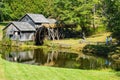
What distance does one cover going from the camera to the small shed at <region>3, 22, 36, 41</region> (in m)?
65.8

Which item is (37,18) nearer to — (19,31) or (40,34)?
(40,34)

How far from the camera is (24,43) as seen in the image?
201 feet

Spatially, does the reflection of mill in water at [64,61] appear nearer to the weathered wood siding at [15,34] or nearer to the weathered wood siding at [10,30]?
the weathered wood siding at [15,34]

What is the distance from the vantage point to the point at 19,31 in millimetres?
66000

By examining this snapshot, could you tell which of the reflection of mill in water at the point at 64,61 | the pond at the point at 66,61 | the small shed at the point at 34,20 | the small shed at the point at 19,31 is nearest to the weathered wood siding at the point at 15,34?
the small shed at the point at 19,31

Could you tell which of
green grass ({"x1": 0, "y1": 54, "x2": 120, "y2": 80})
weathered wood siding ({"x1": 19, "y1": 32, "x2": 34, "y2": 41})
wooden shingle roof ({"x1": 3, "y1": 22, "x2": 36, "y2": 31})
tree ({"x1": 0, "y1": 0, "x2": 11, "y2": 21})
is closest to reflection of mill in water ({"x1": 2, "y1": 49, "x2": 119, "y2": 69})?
green grass ({"x1": 0, "y1": 54, "x2": 120, "y2": 80})

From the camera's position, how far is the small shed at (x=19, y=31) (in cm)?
6575

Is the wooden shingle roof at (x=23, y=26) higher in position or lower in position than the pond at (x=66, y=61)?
higher

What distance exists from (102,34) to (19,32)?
2055cm

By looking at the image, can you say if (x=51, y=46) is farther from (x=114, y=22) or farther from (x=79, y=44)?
(x=114, y=22)

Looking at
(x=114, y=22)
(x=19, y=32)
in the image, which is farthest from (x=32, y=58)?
(x=19, y=32)

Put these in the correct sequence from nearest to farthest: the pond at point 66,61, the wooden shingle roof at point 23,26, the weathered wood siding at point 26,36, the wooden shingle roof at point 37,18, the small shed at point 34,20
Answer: the pond at point 66,61, the wooden shingle roof at point 23,26, the weathered wood siding at point 26,36, the small shed at point 34,20, the wooden shingle roof at point 37,18

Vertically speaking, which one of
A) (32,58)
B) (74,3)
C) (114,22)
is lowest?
(32,58)

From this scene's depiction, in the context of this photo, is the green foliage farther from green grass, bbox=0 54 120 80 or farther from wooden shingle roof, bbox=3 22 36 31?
green grass, bbox=0 54 120 80
